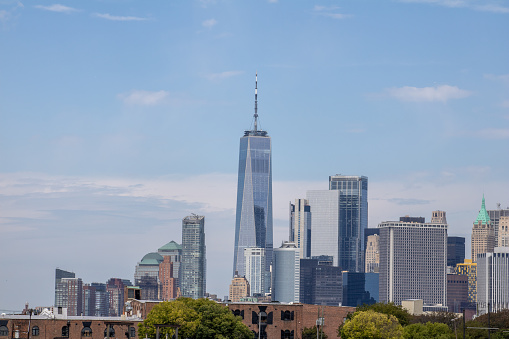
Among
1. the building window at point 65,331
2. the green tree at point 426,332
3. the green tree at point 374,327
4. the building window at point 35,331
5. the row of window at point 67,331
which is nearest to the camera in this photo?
the green tree at point 374,327

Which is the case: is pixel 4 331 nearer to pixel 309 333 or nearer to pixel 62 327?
pixel 62 327

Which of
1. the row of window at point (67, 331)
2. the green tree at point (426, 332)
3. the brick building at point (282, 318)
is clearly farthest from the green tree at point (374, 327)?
the row of window at point (67, 331)

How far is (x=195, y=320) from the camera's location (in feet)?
476

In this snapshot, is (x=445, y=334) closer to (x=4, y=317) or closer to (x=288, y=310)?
(x=288, y=310)

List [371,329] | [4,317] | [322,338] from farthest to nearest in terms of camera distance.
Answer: [322,338], [4,317], [371,329]

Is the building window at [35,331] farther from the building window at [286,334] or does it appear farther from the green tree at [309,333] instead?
the green tree at [309,333]

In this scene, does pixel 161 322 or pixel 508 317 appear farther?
pixel 508 317

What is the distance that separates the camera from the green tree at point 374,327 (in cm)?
13950

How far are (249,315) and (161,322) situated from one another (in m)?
32.5

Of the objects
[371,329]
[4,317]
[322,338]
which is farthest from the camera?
[322,338]

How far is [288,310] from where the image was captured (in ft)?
565

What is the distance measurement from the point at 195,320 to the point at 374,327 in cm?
2604

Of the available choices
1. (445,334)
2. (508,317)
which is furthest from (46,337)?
(508,317)

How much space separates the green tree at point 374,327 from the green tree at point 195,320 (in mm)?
17926
